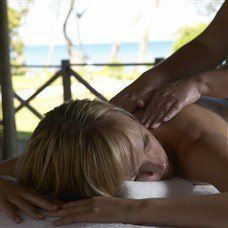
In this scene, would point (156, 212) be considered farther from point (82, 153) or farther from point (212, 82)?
point (212, 82)

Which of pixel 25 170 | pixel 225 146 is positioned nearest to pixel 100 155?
pixel 25 170

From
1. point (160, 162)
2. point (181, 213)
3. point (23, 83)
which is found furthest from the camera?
point (23, 83)

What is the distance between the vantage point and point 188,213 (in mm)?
844

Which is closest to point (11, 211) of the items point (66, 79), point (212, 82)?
point (212, 82)

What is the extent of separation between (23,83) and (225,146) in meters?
7.77

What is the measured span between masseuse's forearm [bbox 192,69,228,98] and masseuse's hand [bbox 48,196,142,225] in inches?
19.7

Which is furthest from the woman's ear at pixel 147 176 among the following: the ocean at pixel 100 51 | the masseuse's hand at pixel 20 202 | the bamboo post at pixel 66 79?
the ocean at pixel 100 51

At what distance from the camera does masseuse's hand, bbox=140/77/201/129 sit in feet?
4.01

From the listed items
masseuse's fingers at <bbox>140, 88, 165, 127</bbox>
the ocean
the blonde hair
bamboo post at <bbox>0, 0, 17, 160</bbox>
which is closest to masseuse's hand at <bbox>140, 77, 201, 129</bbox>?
masseuse's fingers at <bbox>140, 88, 165, 127</bbox>

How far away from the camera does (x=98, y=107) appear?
39.5 inches

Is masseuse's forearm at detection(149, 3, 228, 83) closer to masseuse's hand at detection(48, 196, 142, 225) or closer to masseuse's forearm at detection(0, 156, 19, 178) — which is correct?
masseuse's forearm at detection(0, 156, 19, 178)

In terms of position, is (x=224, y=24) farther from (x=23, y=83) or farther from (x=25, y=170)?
(x=23, y=83)

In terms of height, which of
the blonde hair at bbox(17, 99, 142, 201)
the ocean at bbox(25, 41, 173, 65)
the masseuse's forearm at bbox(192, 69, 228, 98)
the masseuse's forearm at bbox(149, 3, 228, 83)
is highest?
the masseuse's forearm at bbox(149, 3, 228, 83)

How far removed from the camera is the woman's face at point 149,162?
100 centimetres
